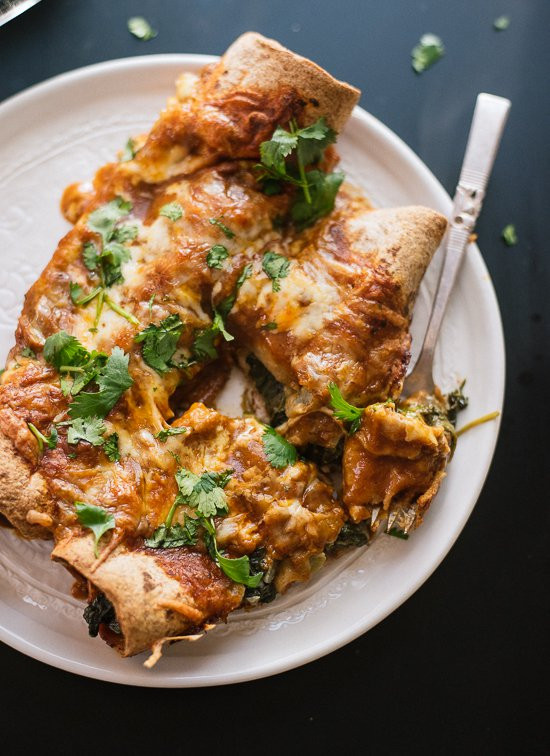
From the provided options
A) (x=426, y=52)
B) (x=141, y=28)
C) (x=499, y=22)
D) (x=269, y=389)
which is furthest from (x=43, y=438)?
(x=499, y=22)

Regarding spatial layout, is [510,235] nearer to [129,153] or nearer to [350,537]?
[350,537]

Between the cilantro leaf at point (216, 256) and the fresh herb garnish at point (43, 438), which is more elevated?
the cilantro leaf at point (216, 256)

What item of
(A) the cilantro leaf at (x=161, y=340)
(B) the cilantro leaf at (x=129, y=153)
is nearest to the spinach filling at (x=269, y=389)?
(A) the cilantro leaf at (x=161, y=340)

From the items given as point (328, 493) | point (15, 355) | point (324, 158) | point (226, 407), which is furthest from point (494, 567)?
point (15, 355)

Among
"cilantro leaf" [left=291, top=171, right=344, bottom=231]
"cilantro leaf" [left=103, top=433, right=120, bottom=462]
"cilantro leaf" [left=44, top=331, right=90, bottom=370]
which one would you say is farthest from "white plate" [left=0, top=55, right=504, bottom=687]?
"cilantro leaf" [left=103, top=433, right=120, bottom=462]

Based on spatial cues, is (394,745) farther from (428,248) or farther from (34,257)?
(34,257)

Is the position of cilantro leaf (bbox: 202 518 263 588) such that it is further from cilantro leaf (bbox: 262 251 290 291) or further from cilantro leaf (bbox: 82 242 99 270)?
cilantro leaf (bbox: 82 242 99 270)

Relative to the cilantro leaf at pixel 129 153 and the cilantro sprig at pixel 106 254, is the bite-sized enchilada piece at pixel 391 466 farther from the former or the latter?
the cilantro leaf at pixel 129 153
